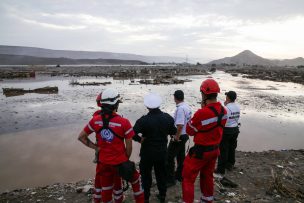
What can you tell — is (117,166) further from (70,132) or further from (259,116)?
(259,116)

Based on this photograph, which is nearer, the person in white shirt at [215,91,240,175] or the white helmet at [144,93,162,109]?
the white helmet at [144,93,162,109]

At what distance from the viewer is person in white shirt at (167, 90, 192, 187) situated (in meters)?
5.55

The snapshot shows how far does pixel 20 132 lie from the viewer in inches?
439

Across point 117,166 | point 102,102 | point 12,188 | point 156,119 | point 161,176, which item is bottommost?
point 12,188

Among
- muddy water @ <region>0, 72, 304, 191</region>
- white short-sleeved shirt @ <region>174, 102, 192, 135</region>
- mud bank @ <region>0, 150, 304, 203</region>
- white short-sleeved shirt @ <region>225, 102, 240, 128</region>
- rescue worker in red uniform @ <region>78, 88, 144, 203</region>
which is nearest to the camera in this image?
rescue worker in red uniform @ <region>78, 88, 144, 203</region>

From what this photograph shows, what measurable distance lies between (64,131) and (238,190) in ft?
24.2

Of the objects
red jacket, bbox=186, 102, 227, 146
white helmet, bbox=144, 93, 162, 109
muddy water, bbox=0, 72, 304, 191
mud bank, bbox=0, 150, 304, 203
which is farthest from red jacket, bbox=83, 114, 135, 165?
muddy water, bbox=0, 72, 304, 191

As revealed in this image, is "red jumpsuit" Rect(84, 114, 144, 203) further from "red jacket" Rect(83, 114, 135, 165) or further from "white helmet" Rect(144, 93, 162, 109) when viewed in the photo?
"white helmet" Rect(144, 93, 162, 109)

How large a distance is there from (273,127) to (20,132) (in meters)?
10.1

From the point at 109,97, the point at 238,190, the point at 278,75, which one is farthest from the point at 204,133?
the point at 278,75

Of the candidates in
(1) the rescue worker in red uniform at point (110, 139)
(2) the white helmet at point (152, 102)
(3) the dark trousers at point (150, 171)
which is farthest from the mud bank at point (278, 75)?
(1) the rescue worker in red uniform at point (110, 139)

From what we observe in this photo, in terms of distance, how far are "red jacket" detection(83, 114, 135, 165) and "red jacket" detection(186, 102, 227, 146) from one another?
97 cm

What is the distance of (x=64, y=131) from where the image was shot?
1132 cm

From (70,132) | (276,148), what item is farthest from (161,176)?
(70,132)
